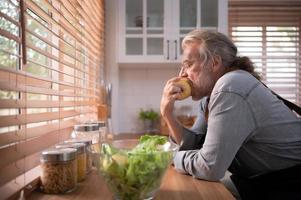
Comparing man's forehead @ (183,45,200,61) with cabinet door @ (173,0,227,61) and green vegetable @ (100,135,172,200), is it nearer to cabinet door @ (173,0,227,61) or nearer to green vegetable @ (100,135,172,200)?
green vegetable @ (100,135,172,200)

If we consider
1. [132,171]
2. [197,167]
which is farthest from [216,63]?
[132,171]

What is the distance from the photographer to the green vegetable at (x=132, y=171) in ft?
2.61

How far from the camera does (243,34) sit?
3203 mm

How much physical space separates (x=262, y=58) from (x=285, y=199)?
7.54 feet

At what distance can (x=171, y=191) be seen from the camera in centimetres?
97

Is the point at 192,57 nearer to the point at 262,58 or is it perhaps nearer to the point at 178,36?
the point at 178,36

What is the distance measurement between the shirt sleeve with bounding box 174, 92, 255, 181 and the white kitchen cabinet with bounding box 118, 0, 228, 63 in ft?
5.10

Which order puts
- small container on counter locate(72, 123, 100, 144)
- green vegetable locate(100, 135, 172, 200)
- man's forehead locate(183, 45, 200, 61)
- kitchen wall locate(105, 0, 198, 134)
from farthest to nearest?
kitchen wall locate(105, 0, 198, 134), man's forehead locate(183, 45, 200, 61), small container on counter locate(72, 123, 100, 144), green vegetable locate(100, 135, 172, 200)

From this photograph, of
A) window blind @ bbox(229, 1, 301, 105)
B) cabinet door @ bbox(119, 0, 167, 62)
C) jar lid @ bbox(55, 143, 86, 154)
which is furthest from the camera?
window blind @ bbox(229, 1, 301, 105)

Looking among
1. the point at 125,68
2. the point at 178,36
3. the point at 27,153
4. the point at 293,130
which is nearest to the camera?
the point at 27,153

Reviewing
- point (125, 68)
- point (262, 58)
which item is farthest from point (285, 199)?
point (262, 58)

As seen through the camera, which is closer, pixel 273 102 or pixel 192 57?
pixel 273 102

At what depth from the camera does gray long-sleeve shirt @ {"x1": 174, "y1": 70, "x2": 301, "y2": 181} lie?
3.51ft

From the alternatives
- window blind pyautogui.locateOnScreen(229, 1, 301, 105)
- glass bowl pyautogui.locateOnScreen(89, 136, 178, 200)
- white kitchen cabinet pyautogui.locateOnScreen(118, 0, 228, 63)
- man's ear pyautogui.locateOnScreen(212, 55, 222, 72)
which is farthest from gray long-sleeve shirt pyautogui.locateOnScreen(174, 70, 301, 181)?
window blind pyautogui.locateOnScreen(229, 1, 301, 105)
